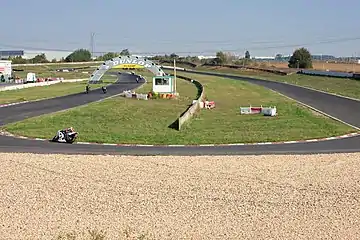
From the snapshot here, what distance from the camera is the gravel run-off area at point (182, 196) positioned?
15.1 meters

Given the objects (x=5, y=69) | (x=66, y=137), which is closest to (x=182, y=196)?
(x=66, y=137)

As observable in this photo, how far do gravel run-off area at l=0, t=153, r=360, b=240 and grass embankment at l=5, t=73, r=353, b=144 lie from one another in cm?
585

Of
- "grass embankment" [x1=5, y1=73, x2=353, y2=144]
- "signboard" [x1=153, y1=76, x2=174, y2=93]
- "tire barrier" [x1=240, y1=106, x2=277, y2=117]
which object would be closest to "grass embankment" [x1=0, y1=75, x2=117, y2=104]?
"grass embankment" [x1=5, y1=73, x2=353, y2=144]

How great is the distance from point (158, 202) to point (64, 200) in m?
3.24

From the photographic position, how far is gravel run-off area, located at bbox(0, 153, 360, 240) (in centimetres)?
1515

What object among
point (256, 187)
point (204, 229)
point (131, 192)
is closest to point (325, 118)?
point (256, 187)

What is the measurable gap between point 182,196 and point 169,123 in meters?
19.6

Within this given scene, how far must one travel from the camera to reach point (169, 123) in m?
38.2

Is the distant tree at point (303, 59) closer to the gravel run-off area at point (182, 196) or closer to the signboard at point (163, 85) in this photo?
the signboard at point (163, 85)

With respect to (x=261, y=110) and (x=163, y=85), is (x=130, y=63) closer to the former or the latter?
(x=163, y=85)

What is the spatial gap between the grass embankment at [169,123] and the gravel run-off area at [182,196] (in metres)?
5.85

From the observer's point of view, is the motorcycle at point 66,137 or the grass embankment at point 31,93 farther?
the grass embankment at point 31,93

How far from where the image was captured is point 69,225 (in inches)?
608

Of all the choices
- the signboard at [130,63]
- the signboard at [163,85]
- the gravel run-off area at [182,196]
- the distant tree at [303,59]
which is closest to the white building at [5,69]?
the signboard at [130,63]
